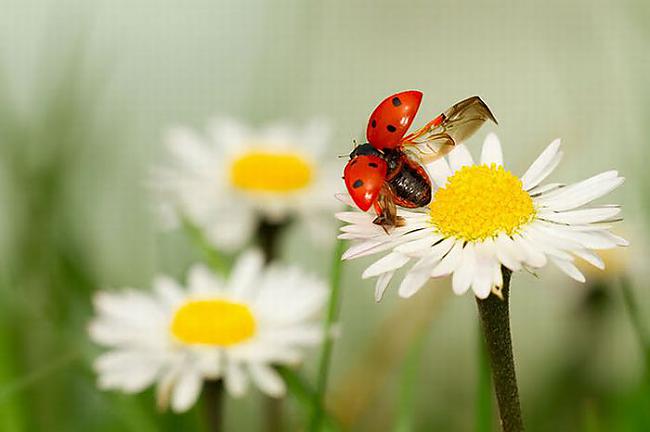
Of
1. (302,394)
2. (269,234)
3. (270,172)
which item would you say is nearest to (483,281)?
(302,394)

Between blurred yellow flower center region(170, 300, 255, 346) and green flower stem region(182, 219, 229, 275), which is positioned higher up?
green flower stem region(182, 219, 229, 275)

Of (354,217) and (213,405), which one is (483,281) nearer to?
(354,217)

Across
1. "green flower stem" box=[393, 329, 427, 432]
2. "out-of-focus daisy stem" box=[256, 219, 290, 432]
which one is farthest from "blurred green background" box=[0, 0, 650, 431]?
"out-of-focus daisy stem" box=[256, 219, 290, 432]

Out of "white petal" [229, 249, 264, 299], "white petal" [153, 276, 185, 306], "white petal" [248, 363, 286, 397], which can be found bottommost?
"white petal" [248, 363, 286, 397]

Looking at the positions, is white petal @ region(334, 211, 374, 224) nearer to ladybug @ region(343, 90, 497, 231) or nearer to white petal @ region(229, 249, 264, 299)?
ladybug @ region(343, 90, 497, 231)

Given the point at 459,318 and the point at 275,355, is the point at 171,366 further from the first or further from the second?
the point at 459,318

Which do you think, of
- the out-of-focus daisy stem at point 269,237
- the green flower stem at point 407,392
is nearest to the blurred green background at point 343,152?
the green flower stem at point 407,392

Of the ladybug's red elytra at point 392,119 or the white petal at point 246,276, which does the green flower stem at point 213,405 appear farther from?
the ladybug's red elytra at point 392,119
